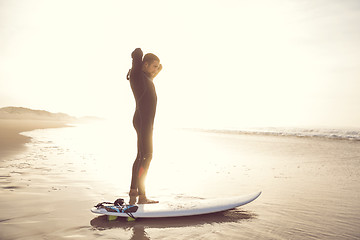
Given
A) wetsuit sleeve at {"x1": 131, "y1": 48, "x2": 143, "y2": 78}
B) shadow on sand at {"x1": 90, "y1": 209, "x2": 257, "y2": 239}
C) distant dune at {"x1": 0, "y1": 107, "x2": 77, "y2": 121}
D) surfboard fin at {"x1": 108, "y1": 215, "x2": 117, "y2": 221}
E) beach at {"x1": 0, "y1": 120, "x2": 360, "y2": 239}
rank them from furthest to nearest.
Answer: distant dune at {"x1": 0, "y1": 107, "x2": 77, "y2": 121}, wetsuit sleeve at {"x1": 131, "y1": 48, "x2": 143, "y2": 78}, surfboard fin at {"x1": 108, "y1": 215, "x2": 117, "y2": 221}, shadow on sand at {"x1": 90, "y1": 209, "x2": 257, "y2": 239}, beach at {"x1": 0, "y1": 120, "x2": 360, "y2": 239}

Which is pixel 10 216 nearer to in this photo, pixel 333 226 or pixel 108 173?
pixel 108 173

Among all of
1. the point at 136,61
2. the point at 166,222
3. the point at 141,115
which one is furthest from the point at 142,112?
the point at 166,222

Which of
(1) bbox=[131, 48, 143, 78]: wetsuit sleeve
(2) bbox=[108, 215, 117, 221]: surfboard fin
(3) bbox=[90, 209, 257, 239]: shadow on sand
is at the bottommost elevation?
(3) bbox=[90, 209, 257, 239]: shadow on sand

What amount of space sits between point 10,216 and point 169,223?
2.05 m

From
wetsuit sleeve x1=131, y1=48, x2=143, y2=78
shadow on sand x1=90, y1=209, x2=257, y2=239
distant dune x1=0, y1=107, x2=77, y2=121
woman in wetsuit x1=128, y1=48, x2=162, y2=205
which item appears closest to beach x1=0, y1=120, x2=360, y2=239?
shadow on sand x1=90, y1=209, x2=257, y2=239

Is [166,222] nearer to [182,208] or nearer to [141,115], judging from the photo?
[182,208]

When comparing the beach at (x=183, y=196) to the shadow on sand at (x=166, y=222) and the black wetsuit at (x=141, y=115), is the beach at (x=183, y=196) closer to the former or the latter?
the shadow on sand at (x=166, y=222)

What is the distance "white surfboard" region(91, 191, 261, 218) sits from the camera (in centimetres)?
364

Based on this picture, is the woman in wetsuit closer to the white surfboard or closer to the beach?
the beach

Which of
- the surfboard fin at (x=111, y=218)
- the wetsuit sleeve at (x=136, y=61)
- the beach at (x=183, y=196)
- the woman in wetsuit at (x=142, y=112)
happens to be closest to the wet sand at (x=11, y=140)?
the beach at (x=183, y=196)

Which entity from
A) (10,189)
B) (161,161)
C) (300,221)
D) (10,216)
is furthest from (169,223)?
(161,161)

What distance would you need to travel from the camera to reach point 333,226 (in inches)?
136

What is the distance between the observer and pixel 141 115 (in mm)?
4602

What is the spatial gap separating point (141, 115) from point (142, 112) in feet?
0.18
